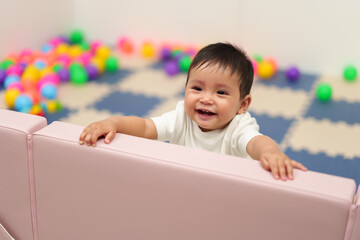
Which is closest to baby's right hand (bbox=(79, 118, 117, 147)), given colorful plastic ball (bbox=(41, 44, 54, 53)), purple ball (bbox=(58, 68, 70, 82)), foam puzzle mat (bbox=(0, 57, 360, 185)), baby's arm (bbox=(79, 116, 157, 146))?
baby's arm (bbox=(79, 116, 157, 146))

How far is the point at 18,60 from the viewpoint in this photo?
2.68 m

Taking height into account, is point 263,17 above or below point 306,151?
above

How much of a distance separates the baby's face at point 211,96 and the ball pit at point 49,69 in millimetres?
1159

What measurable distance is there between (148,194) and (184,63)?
1834 millimetres

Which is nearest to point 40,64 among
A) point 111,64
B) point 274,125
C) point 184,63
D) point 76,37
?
point 111,64

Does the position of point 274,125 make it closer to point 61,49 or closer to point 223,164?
point 223,164

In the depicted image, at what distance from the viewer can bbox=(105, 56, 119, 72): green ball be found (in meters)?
2.71

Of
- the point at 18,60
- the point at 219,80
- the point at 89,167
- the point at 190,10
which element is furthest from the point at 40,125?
the point at 190,10

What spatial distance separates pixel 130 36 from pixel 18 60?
76cm

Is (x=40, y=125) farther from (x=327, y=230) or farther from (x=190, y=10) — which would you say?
(x=190, y=10)

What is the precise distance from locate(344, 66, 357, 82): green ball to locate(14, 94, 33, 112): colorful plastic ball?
1.68 m

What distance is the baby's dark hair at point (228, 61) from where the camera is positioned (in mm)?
1143

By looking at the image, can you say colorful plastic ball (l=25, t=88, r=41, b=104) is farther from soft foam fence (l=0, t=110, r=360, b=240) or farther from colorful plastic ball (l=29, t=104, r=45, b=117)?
soft foam fence (l=0, t=110, r=360, b=240)

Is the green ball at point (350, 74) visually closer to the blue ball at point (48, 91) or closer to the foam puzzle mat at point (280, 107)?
the foam puzzle mat at point (280, 107)
